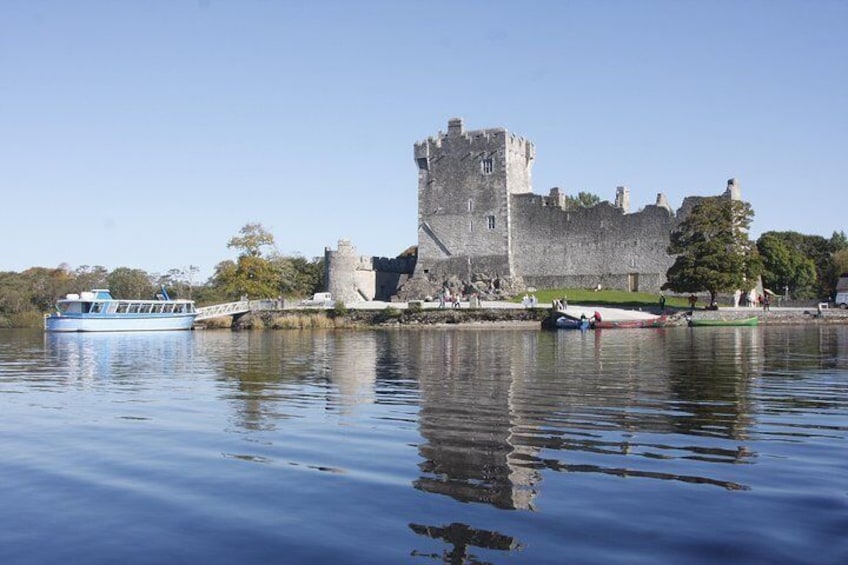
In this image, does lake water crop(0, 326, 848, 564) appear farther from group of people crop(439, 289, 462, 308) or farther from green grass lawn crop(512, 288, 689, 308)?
green grass lawn crop(512, 288, 689, 308)

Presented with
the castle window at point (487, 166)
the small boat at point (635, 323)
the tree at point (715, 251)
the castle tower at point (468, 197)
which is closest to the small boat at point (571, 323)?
the small boat at point (635, 323)

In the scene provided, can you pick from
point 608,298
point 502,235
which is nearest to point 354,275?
point 502,235

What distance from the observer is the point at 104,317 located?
4988cm

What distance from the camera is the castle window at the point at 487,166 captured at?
2349 inches

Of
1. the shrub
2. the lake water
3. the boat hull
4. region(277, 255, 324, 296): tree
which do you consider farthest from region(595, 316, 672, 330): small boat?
region(277, 255, 324, 296): tree

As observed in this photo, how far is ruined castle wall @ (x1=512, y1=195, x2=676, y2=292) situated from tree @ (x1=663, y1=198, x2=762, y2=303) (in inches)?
255

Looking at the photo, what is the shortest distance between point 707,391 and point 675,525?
8.70 metres

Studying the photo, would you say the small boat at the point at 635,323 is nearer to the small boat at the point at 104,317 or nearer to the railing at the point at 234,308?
the railing at the point at 234,308

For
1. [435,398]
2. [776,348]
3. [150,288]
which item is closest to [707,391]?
[435,398]

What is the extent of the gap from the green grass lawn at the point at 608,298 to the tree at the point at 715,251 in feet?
11.1

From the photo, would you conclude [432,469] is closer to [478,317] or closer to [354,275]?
[478,317]

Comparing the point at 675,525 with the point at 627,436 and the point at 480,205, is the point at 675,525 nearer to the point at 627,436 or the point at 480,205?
the point at 627,436

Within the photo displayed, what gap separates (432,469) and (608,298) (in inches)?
1816

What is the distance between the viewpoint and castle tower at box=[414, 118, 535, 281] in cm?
5934
